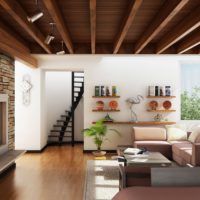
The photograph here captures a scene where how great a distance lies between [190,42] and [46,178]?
3.67 metres

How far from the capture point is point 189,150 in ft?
20.1

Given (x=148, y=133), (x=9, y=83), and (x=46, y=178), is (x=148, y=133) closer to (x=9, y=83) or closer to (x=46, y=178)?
(x=46, y=178)

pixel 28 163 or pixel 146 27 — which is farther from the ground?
pixel 146 27

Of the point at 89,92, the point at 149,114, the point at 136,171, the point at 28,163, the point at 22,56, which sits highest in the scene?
the point at 22,56

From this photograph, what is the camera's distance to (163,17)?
13.0 ft

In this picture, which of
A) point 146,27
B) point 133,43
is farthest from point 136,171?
point 133,43

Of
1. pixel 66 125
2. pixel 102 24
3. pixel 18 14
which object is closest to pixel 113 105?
pixel 66 125

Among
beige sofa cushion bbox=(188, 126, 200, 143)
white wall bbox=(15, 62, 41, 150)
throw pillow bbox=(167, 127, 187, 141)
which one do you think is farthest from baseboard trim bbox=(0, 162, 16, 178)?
beige sofa cushion bbox=(188, 126, 200, 143)

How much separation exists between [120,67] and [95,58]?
28.8 inches

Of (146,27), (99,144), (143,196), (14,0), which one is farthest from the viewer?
(99,144)

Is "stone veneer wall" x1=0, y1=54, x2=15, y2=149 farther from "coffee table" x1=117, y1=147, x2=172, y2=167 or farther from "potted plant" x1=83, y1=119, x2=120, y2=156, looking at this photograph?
"coffee table" x1=117, y1=147, x2=172, y2=167

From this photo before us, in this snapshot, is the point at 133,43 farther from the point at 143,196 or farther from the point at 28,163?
the point at 143,196

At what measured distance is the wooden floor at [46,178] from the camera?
4547mm

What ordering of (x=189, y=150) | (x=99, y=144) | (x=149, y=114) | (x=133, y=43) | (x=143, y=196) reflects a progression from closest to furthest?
(x=143, y=196)
(x=189, y=150)
(x=133, y=43)
(x=99, y=144)
(x=149, y=114)
